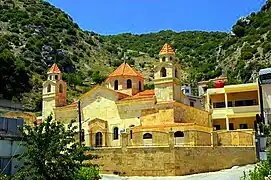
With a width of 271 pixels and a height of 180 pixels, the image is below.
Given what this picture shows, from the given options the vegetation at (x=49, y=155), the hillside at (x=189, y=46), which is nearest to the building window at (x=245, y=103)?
the vegetation at (x=49, y=155)

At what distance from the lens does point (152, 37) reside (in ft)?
431

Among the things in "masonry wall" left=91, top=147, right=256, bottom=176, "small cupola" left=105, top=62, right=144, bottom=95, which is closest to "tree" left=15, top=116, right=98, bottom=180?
"masonry wall" left=91, top=147, right=256, bottom=176

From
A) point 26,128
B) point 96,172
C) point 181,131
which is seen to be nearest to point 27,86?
point 181,131

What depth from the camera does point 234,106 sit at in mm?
46656

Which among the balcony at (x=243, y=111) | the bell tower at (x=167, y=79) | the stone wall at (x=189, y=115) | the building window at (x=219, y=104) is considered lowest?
the stone wall at (x=189, y=115)

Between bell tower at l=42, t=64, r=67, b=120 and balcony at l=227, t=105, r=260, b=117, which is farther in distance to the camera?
balcony at l=227, t=105, r=260, b=117

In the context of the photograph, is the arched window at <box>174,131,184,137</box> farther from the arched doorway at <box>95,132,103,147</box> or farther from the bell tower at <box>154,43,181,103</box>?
the arched doorway at <box>95,132,103,147</box>

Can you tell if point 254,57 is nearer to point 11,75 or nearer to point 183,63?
point 183,63

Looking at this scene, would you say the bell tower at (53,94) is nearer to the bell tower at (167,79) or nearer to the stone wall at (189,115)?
the bell tower at (167,79)

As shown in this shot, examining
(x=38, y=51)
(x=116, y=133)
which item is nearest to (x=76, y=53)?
(x=38, y=51)

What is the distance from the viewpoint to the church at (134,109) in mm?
36875

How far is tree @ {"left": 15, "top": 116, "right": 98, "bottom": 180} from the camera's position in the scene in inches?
671

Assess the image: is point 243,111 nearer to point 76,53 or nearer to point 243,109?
point 243,109

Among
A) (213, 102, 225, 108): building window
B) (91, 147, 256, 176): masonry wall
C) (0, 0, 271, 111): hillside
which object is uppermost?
(0, 0, 271, 111): hillside
